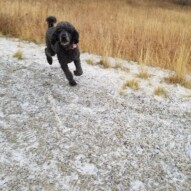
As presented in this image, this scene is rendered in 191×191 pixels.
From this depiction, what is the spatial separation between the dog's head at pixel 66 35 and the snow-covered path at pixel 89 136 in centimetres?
65

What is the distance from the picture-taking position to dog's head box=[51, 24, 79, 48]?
370cm

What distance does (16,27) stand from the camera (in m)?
6.88

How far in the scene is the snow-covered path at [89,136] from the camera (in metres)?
2.68

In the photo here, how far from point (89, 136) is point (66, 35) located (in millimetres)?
1207

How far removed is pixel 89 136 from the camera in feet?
10.5

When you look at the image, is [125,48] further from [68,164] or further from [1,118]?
[68,164]

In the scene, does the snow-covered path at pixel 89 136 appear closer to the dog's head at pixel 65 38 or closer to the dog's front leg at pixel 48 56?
the dog's front leg at pixel 48 56

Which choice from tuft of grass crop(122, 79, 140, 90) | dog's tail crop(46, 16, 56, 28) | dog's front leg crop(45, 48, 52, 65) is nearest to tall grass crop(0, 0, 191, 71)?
tuft of grass crop(122, 79, 140, 90)

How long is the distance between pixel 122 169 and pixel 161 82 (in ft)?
6.83

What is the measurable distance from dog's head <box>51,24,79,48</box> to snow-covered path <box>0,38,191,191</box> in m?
0.65

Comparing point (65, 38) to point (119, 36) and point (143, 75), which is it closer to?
point (143, 75)

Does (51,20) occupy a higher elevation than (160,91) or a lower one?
higher

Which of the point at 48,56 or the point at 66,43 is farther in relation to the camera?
the point at 48,56

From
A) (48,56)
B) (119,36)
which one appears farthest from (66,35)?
(119,36)
